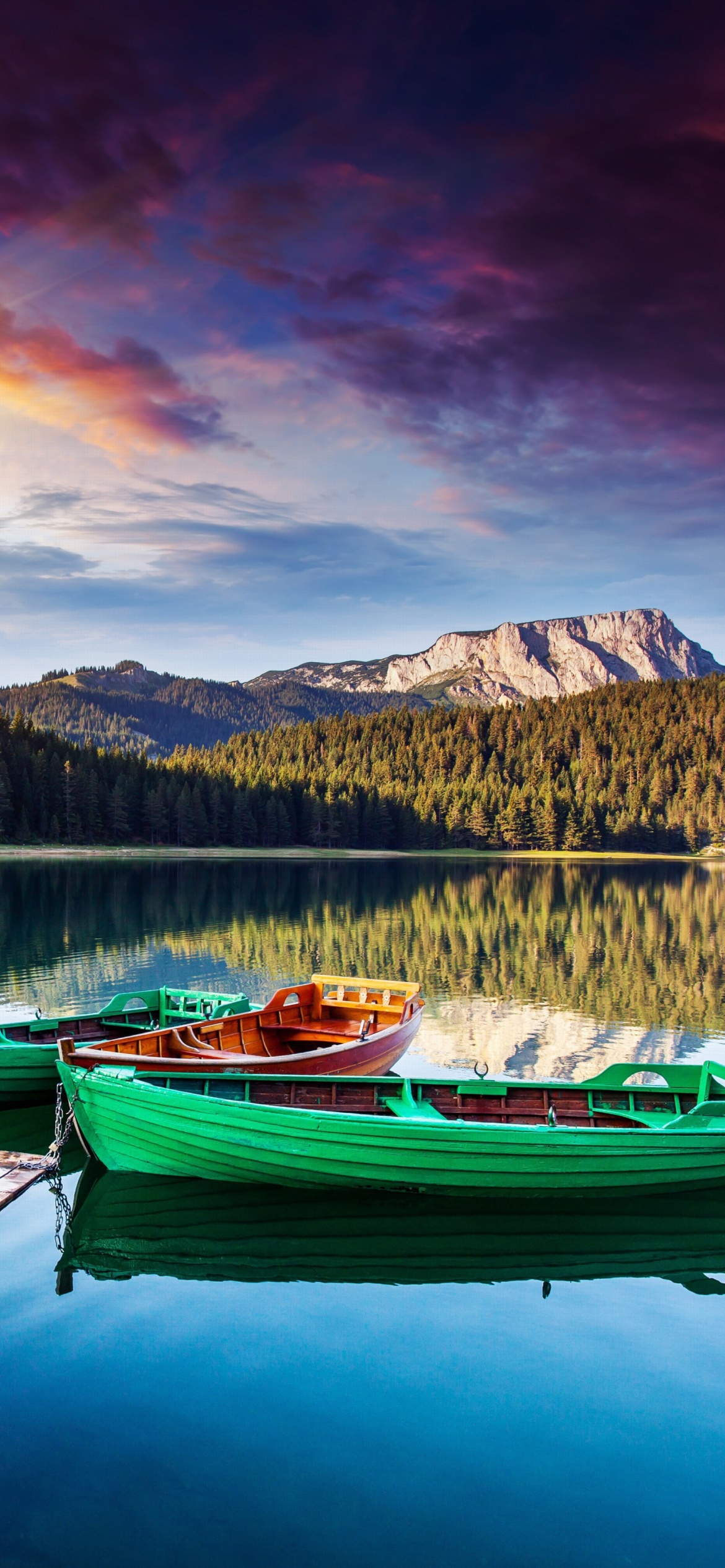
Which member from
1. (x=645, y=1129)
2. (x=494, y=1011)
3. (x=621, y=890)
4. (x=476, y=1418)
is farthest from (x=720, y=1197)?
(x=621, y=890)

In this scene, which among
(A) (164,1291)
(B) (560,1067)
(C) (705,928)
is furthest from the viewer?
(C) (705,928)

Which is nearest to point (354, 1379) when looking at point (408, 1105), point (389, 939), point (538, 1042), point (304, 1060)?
point (408, 1105)

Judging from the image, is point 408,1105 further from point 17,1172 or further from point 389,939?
point 389,939

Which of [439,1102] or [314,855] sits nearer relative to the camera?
[439,1102]

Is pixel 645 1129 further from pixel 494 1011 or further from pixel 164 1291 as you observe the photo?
pixel 494 1011

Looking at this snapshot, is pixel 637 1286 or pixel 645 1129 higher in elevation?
pixel 645 1129

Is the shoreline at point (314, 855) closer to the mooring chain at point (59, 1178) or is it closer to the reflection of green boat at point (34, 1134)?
the reflection of green boat at point (34, 1134)

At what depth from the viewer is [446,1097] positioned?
16688 mm

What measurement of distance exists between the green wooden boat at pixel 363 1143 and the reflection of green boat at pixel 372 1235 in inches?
15.9

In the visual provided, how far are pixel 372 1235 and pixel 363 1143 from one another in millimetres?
1363

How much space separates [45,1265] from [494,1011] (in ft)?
73.3

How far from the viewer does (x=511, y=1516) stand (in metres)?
8.02

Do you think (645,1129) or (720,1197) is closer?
(645,1129)

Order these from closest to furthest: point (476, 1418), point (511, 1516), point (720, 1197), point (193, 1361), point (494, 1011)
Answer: point (511, 1516)
point (476, 1418)
point (193, 1361)
point (720, 1197)
point (494, 1011)
